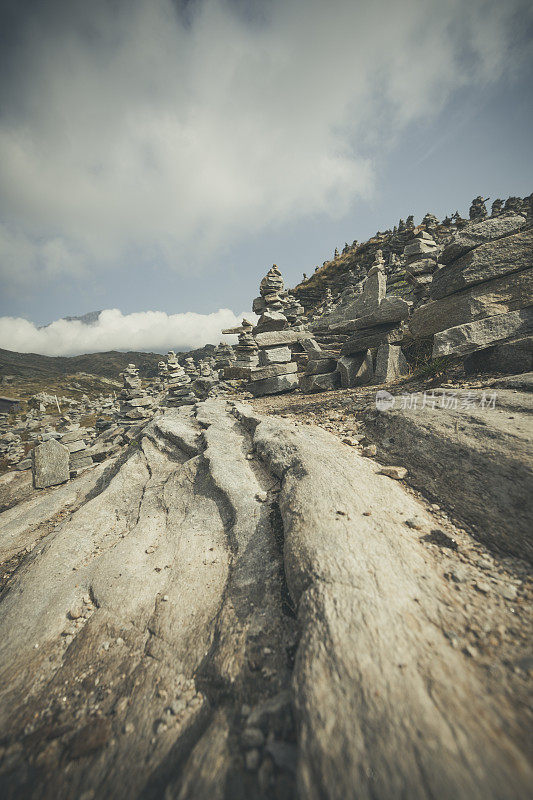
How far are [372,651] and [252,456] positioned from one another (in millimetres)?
4150

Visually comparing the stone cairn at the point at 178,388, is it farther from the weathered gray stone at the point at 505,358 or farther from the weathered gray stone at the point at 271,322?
the weathered gray stone at the point at 505,358

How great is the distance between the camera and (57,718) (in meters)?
2.46

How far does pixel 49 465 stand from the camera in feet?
36.0

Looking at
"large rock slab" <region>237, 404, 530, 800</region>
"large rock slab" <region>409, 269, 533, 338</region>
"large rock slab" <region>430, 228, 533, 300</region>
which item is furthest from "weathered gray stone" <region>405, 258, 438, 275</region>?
"large rock slab" <region>237, 404, 530, 800</region>

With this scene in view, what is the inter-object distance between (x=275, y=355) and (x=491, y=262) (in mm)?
7369

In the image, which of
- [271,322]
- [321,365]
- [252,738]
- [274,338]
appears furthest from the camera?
[271,322]

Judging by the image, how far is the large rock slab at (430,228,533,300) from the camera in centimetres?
553

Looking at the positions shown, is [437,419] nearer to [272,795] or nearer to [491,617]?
[491,617]

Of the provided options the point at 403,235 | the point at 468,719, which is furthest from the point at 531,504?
the point at 403,235

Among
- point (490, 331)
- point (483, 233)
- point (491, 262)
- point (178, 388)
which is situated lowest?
point (178, 388)

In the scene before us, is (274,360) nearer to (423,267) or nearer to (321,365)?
(321,365)

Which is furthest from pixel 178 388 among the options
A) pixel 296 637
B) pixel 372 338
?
pixel 296 637

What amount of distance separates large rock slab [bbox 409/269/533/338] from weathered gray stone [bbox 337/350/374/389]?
2342 mm

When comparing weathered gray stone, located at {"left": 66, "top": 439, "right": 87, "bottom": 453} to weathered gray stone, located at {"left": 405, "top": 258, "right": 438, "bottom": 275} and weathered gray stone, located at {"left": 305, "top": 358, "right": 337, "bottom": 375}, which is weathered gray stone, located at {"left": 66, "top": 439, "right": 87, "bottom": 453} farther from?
weathered gray stone, located at {"left": 405, "top": 258, "right": 438, "bottom": 275}
